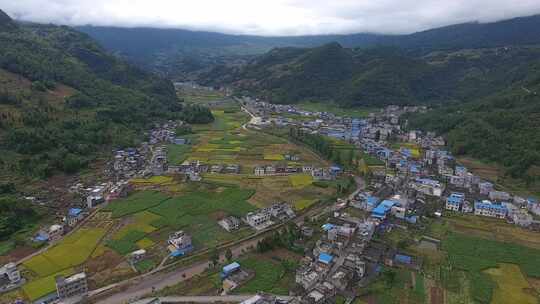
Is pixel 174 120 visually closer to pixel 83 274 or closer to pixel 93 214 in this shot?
pixel 93 214

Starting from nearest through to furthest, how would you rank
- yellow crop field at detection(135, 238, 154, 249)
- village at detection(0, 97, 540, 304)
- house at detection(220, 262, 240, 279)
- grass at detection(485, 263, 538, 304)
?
1. grass at detection(485, 263, 538, 304)
2. village at detection(0, 97, 540, 304)
3. house at detection(220, 262, 240, 279)
4. yellow crop field at detection(135, 238, 154, 249)

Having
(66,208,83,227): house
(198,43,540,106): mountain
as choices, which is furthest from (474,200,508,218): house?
Answer: (198,43,540,106): mountain

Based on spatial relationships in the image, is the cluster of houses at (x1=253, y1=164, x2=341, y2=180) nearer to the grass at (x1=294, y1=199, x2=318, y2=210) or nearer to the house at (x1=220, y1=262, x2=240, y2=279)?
the grass at (x1=294, y1=199, x2=318, y2=210)

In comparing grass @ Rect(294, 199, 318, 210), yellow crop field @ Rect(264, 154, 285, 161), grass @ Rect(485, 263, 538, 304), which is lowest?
grass @ Rect(294, 199, 318, 210)

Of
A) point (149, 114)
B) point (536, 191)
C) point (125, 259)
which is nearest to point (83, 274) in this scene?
point (125, 259)

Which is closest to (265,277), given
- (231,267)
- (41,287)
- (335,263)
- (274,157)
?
(231,267)
